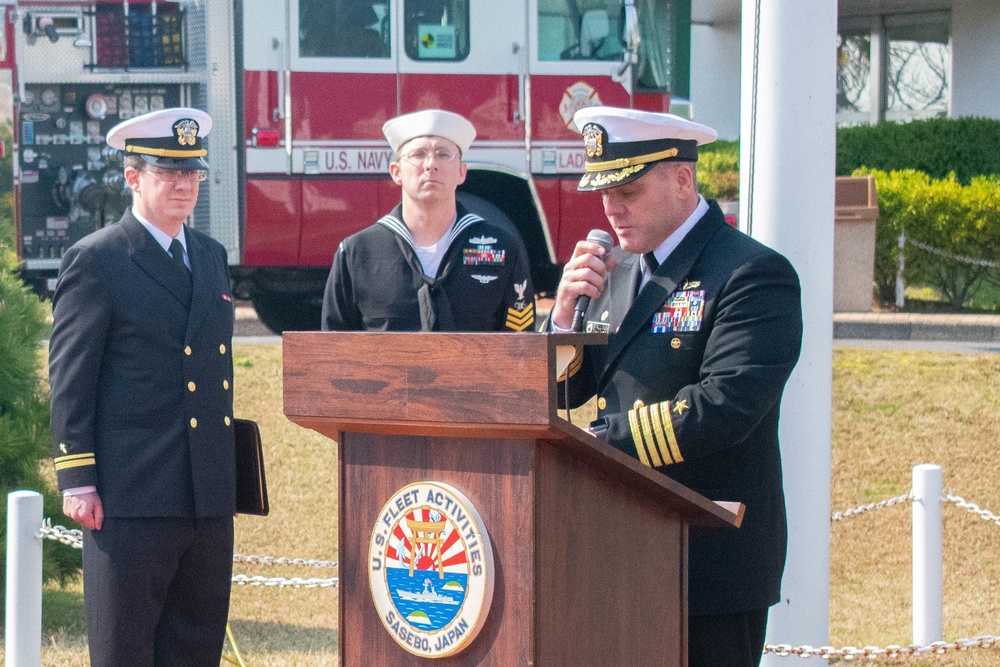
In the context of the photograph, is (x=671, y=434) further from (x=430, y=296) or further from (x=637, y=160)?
(x=430, y=296)

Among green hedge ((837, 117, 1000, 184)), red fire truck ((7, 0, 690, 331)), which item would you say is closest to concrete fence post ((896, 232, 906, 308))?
red fire truck ((7, 0, 690, 331))

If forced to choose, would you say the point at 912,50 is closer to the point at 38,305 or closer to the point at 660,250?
the point at 38,305

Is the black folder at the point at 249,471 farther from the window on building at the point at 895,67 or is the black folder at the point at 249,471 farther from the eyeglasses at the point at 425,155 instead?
the window on building at the point at 895,67

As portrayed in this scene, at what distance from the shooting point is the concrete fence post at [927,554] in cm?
495

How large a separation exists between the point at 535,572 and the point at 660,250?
0.92 meters

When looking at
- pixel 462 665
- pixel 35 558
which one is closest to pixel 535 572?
pixel 462 665

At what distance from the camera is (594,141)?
8.61ft

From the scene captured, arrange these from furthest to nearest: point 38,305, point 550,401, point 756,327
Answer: point 38,305 → point 756,327 → point 550,401

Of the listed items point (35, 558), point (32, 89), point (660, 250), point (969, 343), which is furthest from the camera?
point (32, 89)

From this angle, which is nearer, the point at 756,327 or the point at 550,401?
the point at 550,401

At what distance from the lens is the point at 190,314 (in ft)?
11.8

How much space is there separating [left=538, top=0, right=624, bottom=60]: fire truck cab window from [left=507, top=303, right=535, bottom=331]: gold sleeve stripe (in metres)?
5.81

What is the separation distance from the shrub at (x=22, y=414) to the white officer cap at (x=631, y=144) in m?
3.57

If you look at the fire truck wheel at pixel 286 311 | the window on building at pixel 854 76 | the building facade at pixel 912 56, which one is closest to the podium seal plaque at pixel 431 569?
the fire truck wheel at pixel 286 311
